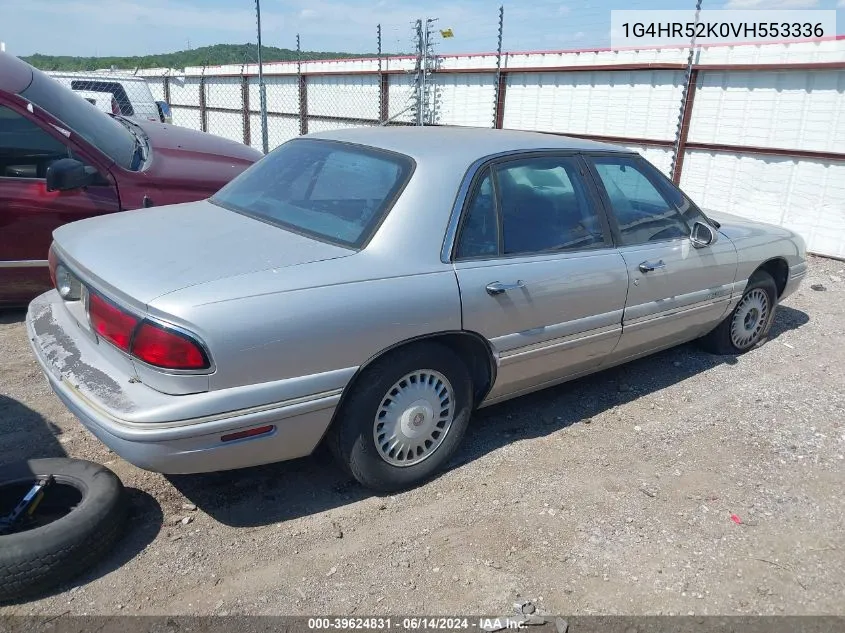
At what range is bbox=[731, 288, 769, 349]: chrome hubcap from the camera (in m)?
5.12

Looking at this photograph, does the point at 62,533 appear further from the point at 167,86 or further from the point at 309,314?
the point at 167,86

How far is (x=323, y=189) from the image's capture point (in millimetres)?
3480

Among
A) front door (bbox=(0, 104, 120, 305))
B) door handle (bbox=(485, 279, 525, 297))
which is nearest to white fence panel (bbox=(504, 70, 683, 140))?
door handle (bbox=(485, 279, 525, 297))

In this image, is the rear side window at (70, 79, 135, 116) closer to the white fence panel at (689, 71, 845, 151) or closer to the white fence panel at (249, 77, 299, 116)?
the white fence panel at (249, 77, 299, 116)

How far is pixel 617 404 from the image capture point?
4395 mm

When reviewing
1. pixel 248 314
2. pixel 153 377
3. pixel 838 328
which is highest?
pixel 248 314

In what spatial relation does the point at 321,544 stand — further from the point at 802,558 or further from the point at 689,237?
the point at 689,237

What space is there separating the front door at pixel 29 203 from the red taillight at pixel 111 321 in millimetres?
2246

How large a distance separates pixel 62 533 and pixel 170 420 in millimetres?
562

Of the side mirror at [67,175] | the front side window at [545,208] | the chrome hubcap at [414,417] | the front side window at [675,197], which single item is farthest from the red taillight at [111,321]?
the front side window at [675,197]

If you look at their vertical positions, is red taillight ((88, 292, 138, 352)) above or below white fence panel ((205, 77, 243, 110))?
below

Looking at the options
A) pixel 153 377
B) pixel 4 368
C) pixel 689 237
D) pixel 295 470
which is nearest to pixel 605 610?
pixel 295 470

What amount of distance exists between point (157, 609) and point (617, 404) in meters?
2.94

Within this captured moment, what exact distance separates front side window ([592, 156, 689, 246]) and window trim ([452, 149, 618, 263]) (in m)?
0.11
